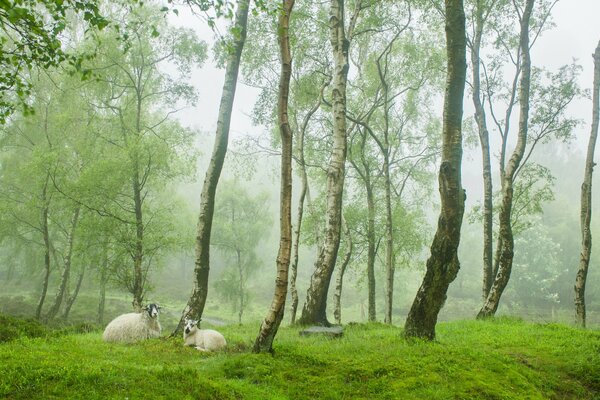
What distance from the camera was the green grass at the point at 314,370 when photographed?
21.4 feet

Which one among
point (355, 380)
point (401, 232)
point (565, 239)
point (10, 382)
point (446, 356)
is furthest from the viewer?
point (565, 239)

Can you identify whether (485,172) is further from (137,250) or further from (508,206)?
(137,250)

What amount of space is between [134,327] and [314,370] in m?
7.55

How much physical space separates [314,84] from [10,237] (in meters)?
29.0

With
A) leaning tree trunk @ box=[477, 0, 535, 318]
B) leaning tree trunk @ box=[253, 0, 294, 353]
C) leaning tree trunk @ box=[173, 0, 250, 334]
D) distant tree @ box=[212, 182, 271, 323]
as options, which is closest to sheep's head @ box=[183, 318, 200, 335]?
leaning tree trunk @ box=[173, 0, 250, 334]

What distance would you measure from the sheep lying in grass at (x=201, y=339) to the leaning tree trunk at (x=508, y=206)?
11.2 metres

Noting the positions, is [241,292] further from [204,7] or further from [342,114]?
[204,7]

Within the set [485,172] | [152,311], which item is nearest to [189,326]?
[152,311]

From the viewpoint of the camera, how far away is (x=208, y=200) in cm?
1462

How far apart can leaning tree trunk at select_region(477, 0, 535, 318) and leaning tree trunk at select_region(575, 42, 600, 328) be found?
143 inches

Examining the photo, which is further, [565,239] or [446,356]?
[565,239]

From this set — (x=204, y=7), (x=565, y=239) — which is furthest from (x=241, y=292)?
(x=565, y=239)

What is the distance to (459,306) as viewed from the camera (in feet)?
219

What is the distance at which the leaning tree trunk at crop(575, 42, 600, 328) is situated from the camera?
18489mm
